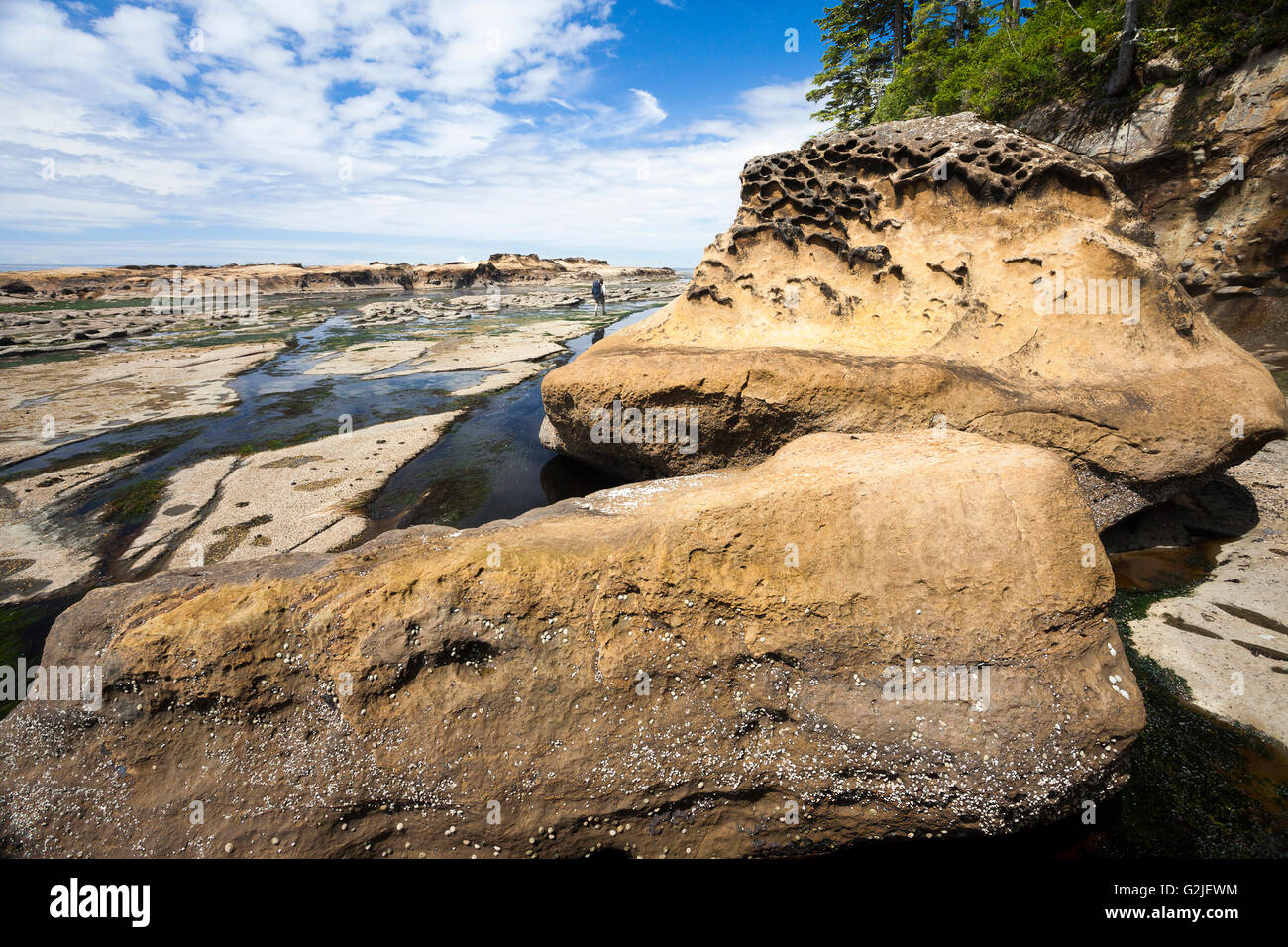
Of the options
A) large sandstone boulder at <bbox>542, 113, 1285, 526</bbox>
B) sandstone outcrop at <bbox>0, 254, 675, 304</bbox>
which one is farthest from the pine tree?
Result: sandstone outcrop at <bbox>0, 254, 675, 304</bbox>

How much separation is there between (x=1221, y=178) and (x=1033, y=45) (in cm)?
520

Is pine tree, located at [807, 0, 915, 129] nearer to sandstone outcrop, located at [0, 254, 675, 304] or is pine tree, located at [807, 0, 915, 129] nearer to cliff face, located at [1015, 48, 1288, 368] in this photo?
cliff face, located at [1015, 48, 1288, 368]

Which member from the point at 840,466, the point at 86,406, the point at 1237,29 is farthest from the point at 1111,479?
the point at 86,406

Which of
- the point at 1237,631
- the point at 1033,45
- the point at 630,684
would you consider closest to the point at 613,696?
the point at 630,684

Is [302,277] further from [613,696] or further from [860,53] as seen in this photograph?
[613,696]

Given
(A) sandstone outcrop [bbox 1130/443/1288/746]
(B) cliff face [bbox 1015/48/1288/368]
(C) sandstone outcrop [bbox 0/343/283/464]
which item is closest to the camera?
(A) sandstone outcrop [bbox 1130/443/1288/746]

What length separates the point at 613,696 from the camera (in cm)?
270

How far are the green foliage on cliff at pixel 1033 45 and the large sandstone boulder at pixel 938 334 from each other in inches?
332

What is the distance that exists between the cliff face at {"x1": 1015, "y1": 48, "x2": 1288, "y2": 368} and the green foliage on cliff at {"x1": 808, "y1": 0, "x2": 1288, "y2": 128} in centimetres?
42

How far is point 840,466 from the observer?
10.7 feet

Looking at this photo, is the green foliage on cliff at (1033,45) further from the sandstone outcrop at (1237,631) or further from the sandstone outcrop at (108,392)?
the sandstone outcrop at (108,392)

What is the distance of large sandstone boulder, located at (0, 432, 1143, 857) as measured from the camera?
250 cm

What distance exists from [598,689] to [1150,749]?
10.4 ft

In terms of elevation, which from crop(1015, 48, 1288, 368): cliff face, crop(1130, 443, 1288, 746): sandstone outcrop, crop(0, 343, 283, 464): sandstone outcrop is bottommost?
crop(1130, 443, 1288, 746): sandstone outcrop
